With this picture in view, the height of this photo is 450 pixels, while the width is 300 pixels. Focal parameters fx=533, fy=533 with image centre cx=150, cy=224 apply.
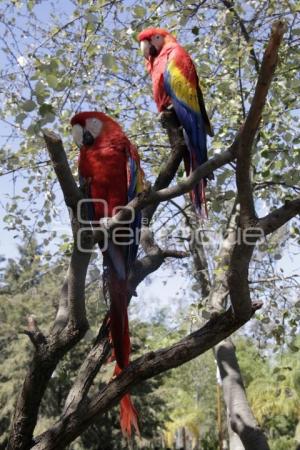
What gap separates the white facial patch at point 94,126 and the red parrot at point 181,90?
429 millimetres

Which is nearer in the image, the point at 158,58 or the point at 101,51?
the point at 158,58

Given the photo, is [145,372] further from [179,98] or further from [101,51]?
[101,51]

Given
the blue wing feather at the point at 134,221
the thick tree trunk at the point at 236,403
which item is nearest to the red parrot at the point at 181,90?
the blue wing feather at the point at 134,221

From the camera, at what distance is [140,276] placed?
2.47 meters

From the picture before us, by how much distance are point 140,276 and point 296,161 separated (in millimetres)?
1291

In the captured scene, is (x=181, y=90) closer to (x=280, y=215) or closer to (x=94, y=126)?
(x=94, y=126)

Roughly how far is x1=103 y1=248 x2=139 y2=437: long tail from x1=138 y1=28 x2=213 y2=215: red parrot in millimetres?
531

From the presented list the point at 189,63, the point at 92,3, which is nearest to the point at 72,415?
the point at 189,63

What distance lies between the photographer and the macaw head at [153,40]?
308 centimetres

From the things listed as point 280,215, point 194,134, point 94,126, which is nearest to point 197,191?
point 194,134

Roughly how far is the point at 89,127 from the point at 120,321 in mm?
982

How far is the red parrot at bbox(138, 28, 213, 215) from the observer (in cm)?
267

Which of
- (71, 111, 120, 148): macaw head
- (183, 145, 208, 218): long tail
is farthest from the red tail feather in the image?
(71, 111, 120, 148): macaw head

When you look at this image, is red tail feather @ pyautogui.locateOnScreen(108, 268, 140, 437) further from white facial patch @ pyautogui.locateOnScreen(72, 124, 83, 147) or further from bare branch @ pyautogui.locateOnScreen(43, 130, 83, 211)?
white facial patch @ pyautogui.locateOnScreen(72, 124, 83, 147)
